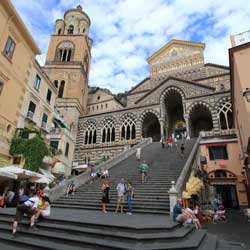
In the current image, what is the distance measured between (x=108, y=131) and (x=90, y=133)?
119 inches

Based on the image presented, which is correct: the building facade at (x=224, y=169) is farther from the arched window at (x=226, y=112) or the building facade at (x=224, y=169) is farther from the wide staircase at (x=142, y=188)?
the wide staircase at (x=142, y=188)

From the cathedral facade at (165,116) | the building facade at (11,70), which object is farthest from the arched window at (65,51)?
the building facade at (11,70)

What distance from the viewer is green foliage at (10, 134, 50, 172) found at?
14016mm

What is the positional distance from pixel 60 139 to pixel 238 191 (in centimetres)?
1842

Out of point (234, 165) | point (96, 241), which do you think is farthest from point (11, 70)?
point (234, 165)

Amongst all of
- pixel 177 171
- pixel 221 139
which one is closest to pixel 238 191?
pixel 221 139

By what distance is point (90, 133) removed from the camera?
29547mm

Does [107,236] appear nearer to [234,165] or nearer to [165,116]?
[234,165]

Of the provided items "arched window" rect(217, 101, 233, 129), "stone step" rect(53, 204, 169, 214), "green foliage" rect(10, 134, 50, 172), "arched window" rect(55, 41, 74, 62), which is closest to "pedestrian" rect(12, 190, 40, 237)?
"stone step" rect(53, 204, 169, 214)

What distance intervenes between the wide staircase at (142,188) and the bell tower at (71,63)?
17.5m

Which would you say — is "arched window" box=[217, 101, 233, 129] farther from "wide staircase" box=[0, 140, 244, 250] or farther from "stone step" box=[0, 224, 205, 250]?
"stone step" box=[0, 224, 205, 250]

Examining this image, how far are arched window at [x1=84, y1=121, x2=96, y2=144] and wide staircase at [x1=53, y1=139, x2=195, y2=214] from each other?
1411 centimetres

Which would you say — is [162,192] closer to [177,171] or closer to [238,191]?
[177,171]

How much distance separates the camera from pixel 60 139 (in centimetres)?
2141
